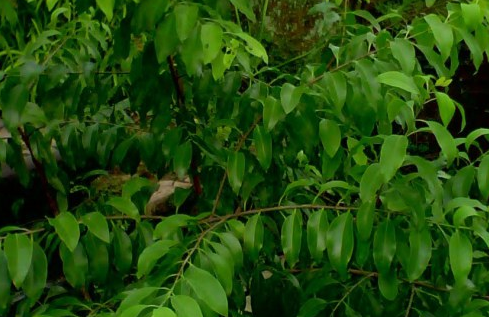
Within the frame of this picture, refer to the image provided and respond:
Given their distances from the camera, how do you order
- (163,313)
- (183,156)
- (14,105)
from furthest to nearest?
1. (183,156)
2. (14,105)
3. (163,313)

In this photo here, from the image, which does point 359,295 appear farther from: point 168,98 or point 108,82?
point 108,82

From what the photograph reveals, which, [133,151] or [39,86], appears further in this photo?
[133,151]

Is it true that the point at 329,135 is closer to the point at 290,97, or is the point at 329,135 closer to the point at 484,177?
the point at 290,97

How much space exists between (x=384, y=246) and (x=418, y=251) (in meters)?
0.06

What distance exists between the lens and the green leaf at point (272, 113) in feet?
4.16

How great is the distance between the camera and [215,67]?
4.03 ft

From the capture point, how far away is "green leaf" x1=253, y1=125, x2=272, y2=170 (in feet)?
4.38

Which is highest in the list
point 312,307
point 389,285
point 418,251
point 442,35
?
point 442,35

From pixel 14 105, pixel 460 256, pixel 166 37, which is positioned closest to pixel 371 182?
pixel 460 256

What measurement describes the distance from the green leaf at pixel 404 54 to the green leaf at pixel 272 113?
0.23 metres

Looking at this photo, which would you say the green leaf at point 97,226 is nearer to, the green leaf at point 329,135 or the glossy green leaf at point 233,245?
the glossy green leaf at point 233,245

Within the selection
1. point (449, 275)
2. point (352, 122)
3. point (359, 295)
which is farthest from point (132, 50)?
point (449, 275)

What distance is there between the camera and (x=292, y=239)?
1.27m

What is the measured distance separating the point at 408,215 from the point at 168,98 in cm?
60
